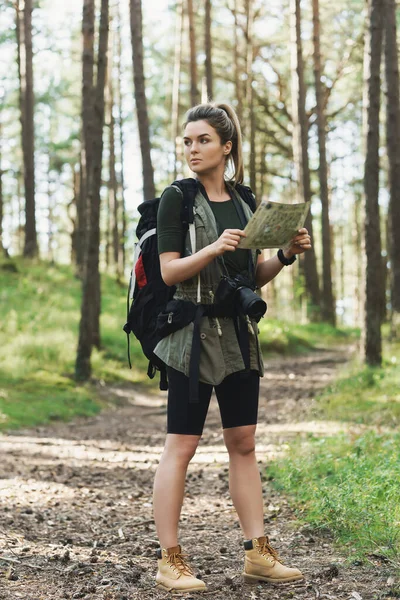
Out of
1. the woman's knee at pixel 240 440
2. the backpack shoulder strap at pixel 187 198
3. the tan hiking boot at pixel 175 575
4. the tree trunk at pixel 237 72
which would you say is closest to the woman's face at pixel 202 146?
the backpack shoulder strap at pixel 187 198

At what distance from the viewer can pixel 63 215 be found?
169 feet

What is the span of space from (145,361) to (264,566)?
1178cm

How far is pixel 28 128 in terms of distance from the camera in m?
23.8

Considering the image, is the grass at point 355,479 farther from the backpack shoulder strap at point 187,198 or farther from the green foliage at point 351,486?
the backpack shoulder strap at point 187,198

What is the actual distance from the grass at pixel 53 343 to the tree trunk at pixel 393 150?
14.2 ft

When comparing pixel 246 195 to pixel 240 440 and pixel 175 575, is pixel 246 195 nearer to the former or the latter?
pixel 240 440

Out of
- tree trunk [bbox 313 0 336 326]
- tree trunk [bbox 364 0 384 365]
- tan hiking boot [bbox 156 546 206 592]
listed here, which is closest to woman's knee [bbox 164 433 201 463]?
tan hiking boot [bbox 156 546 206 592]

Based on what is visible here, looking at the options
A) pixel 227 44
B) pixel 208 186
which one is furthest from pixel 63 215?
pixel 208 186

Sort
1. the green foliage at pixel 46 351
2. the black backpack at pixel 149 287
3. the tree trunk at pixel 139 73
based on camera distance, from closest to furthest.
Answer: the black backpack at pixel 149 287 < the green foliage at pixel 46 351 < the tree trunk at pixel 139 73

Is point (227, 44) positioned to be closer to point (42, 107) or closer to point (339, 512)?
point (42, 107)

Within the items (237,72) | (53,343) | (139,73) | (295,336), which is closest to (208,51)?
(237,72)

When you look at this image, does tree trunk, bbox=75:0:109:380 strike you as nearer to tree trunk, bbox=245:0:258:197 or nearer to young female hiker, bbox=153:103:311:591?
young female hiker, bbox=153:103:311:591

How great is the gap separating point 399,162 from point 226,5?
525 inches

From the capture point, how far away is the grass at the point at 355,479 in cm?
454
